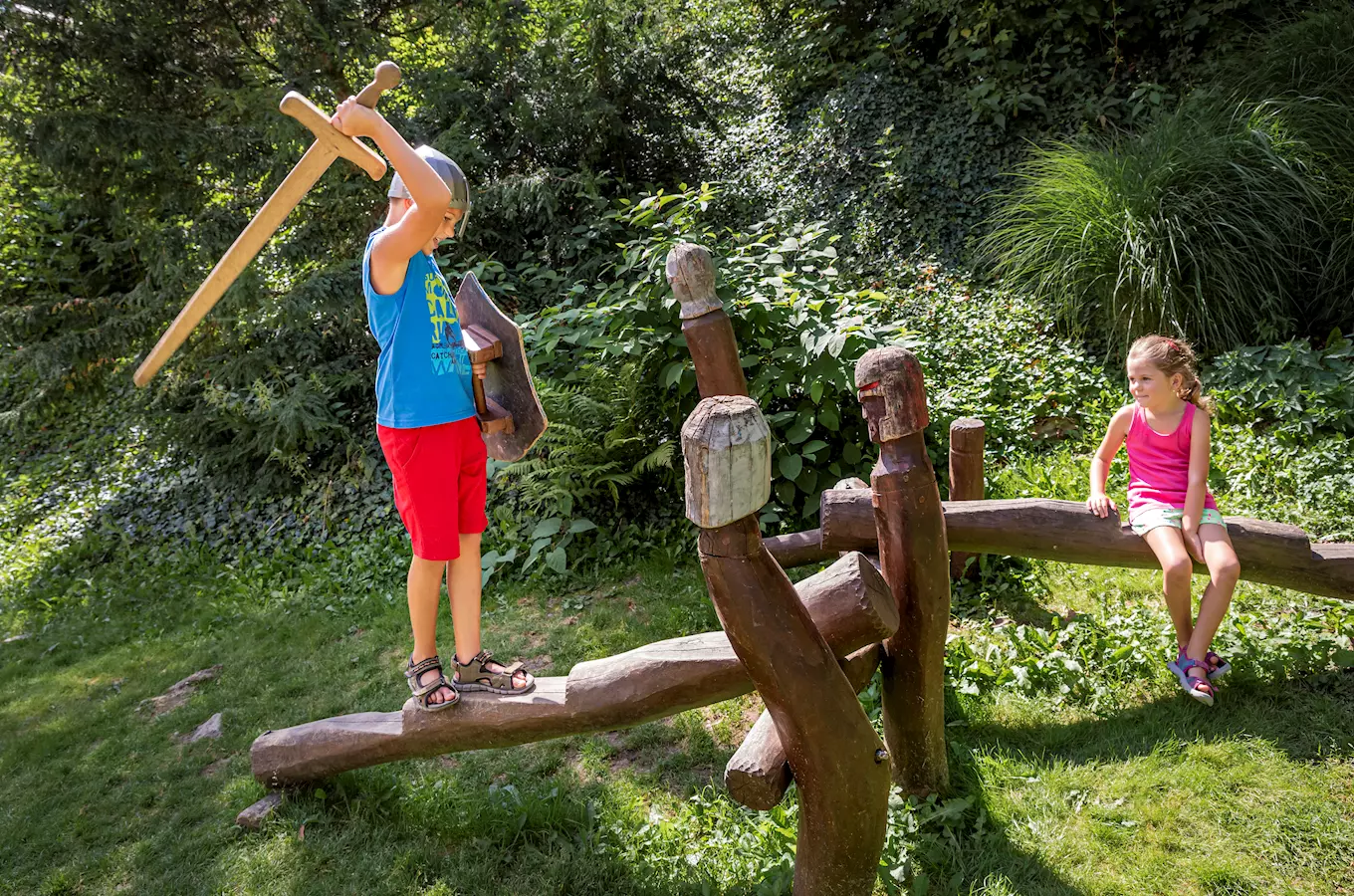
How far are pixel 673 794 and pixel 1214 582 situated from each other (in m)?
2.22

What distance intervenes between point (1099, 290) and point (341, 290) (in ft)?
19.1

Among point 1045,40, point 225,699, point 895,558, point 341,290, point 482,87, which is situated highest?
point 482,87

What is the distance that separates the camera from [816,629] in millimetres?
1896

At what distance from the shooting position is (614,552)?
512 cm

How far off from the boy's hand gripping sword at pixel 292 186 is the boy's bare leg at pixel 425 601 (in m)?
1.08

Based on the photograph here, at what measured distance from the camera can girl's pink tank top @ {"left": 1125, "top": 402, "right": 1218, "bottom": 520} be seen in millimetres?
3145

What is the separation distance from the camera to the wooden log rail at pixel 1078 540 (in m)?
2.93

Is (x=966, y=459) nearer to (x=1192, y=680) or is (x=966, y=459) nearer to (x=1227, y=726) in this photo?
(x=1192, y=680)

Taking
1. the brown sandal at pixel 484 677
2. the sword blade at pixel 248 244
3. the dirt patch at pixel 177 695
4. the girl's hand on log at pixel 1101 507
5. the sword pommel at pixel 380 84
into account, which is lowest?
the dirt patch at pixel 177 695

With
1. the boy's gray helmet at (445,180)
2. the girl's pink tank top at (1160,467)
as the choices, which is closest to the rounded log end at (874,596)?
the girl's pink tank top at (1160,467)

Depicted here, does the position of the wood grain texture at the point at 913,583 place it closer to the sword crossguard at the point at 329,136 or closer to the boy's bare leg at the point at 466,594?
the boy's bare leg at the point at 466,594

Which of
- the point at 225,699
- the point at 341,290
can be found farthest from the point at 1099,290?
the point at 225,699

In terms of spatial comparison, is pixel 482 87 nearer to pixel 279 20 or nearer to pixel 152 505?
pixel 279 20

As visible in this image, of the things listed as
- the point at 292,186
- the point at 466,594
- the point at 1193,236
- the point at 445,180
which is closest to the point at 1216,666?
the point at 466,594
